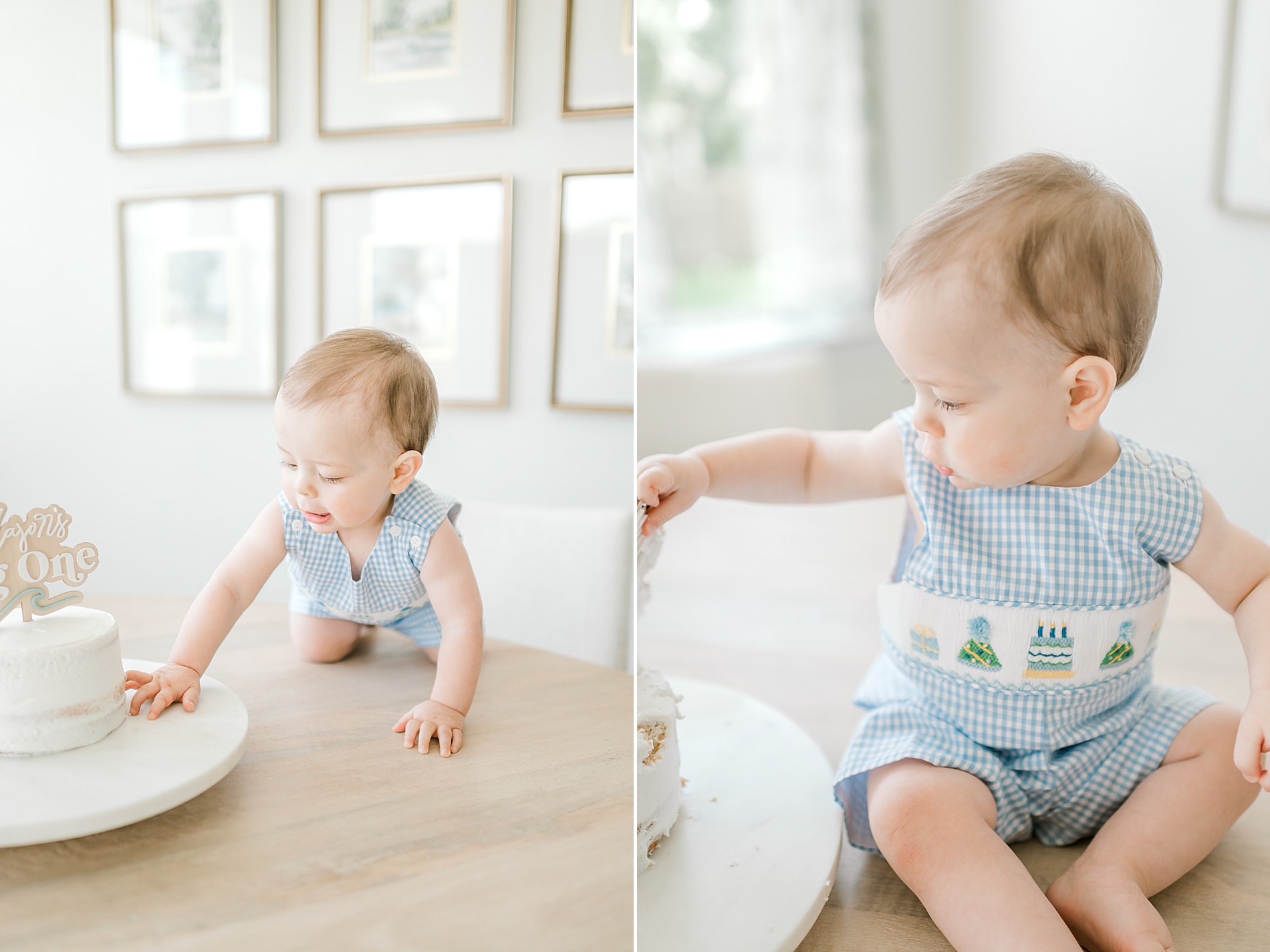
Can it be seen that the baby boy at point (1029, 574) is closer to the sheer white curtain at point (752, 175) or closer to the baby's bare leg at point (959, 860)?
the baby's bare leg at point (959, 860)

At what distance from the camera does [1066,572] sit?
2.08 ft

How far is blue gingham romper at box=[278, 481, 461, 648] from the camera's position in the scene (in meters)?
0.58

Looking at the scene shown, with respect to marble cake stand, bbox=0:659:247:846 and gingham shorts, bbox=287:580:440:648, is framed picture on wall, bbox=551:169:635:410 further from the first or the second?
marble cake stand, bbox=0:659:247:846

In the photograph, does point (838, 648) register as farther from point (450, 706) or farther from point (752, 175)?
point (752, 175)

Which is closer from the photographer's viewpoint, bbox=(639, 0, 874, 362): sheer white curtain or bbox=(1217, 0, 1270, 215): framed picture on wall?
bbox=(1217, 0, 1270, 215): framed picture on wall

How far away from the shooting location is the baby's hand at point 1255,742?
21.5 inches

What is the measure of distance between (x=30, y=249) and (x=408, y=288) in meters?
0.21

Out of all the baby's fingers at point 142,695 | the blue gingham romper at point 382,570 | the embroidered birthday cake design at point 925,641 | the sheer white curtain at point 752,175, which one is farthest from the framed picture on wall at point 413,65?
the sheer white curtain at point 752,175

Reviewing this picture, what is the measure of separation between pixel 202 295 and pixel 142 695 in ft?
0.76

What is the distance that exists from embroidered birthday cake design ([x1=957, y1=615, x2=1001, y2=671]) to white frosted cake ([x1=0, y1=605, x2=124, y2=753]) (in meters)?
0.53

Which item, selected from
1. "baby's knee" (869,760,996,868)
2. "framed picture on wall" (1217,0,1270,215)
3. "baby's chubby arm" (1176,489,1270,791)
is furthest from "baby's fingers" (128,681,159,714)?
"framed picture on wall" (1217,0,1270,215)

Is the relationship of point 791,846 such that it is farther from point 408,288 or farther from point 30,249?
point 30,249

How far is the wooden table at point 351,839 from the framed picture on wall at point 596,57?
1.25ft

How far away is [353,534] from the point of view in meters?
0.60
